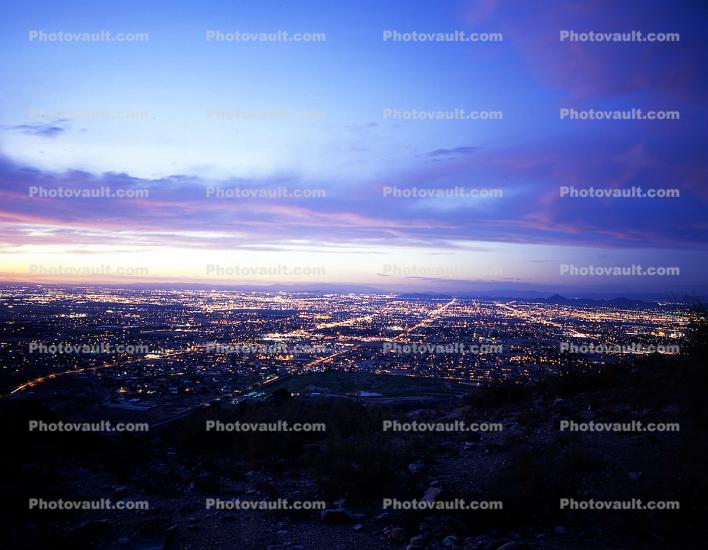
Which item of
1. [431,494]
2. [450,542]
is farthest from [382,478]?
[450,542]

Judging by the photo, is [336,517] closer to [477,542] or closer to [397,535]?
A: [397,535]

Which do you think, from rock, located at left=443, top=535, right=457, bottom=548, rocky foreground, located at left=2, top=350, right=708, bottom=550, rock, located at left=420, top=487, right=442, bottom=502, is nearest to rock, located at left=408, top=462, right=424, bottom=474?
rocky foreground, located at left=2, top=350, right=708, bottom=550

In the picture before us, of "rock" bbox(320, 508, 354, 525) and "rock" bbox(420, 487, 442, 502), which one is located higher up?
"rock" bbox(420, 487, 442, 502)

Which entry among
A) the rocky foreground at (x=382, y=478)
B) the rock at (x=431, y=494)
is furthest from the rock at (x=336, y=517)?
the rock at (x=431, y=494)

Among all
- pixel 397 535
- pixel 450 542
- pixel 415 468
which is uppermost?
pixel 450 542

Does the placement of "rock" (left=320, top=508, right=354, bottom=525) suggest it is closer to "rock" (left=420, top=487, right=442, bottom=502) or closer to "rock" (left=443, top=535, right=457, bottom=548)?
"rock" (left=420, top=487, right=442, bottom=502)
